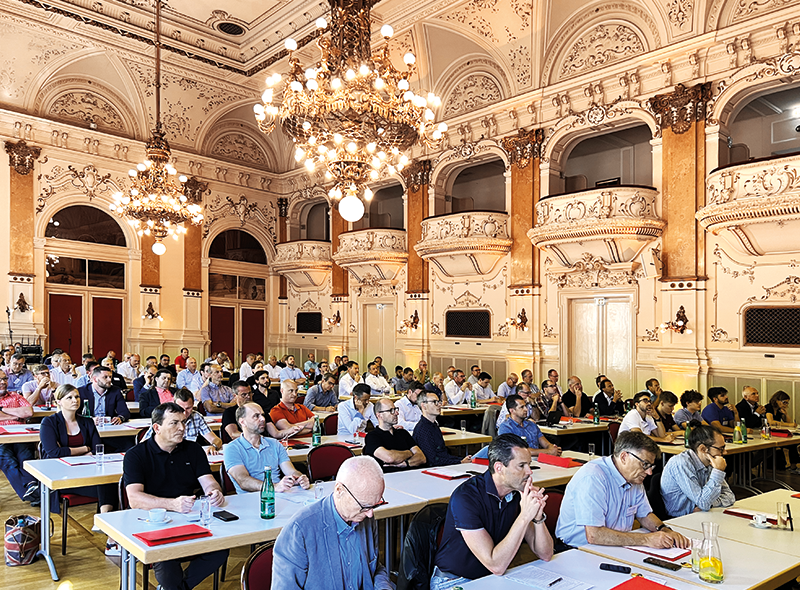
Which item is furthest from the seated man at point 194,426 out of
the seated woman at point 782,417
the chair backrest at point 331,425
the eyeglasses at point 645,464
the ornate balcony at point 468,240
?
the ornate balcony at point 468,240

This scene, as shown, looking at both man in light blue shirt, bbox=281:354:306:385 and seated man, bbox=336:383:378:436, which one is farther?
man in light blue shirt, bbox=281:354:306:385

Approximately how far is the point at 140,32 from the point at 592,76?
10.8 metres

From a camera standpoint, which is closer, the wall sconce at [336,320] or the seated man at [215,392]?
the seated man at [215,392]

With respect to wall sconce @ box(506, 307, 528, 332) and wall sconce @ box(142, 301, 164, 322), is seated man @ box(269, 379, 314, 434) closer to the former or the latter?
wall sconce @ box(506, 307, 528, 332)

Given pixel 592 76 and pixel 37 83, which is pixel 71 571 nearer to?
pixel 592 76

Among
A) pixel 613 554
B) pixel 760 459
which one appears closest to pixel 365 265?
pixel 760 459

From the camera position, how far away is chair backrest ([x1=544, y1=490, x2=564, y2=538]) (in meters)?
3.77

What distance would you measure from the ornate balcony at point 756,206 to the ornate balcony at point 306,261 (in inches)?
438

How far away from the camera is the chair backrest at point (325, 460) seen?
16.3 feet

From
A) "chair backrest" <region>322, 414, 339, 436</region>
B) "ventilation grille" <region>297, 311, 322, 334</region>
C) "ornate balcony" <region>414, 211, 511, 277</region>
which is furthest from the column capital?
"chair backrest" <region>322, 414, 339, 436</region>

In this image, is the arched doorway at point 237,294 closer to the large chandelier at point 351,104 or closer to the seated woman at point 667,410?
the large chandelier at point 351,104

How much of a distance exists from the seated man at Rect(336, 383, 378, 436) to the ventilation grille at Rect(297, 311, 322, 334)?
42.4ft

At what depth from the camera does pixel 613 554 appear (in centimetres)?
328

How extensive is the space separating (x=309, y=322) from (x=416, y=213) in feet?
19.0
